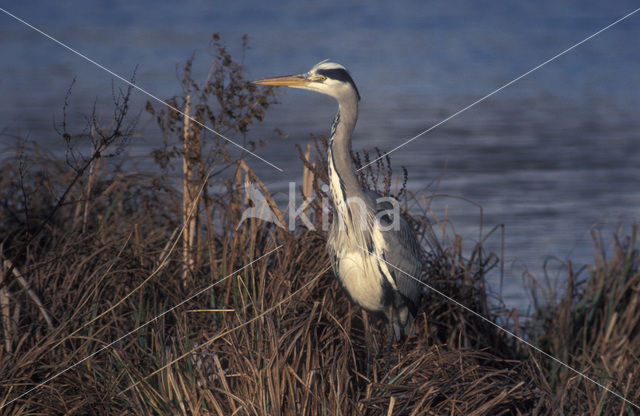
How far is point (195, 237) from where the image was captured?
5.02 meters

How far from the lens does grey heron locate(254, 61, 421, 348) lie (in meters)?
3.92

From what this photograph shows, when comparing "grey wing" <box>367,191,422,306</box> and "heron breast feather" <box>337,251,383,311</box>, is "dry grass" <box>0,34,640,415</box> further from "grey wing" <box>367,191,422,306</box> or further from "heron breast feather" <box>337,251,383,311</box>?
"grey wing" <box>367,191,422,306</box>

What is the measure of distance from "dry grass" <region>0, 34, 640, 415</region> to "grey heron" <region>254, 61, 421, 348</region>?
16 cm

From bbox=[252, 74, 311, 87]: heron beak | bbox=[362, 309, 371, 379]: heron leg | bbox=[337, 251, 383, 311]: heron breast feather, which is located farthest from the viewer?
bbox=[252, 74, 311, 87]: heron beak

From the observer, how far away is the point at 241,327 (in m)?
3.49

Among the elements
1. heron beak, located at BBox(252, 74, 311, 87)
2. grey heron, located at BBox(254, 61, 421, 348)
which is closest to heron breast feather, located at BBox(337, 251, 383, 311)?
grey heron, located at BBox(254, 61, 421, 348)

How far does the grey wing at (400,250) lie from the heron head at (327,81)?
51 cm

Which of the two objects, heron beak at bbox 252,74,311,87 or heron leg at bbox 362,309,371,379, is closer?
heron leg at bbox 362,309,371,379

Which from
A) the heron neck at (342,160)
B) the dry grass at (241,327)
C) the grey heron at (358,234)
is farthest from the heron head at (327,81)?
the dry grass at (241,327)

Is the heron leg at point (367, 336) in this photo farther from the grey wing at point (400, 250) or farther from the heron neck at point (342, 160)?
the heron neck at point (342, 160)

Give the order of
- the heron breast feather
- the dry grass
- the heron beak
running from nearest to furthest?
the dry grass → the heron breast feather → the heron beak

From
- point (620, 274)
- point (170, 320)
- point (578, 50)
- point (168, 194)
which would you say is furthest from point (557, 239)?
point (578, 50)

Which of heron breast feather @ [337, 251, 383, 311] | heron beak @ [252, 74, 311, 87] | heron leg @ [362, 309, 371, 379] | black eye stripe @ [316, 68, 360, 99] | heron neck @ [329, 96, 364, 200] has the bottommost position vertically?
heron leg @ [362, 309, 371, 379]

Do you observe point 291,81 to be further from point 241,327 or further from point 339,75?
point 241,327
